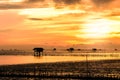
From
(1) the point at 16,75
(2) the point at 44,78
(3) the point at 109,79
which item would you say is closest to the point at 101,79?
(3) the point at 109,79

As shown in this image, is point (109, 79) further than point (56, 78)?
No

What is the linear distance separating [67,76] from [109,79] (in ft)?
32.4

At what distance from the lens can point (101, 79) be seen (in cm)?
7231

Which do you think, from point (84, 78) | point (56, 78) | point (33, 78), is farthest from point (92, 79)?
point (33, 78)

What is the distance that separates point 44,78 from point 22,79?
5.18 m

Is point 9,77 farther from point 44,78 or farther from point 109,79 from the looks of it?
point 109,79

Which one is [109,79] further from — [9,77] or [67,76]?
[9,77]

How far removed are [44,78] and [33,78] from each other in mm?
2711

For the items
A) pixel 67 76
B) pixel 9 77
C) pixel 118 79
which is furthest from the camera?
pixel 9 77

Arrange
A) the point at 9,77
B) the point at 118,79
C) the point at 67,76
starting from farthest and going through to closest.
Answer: the point at 9,77 → the point at 67,76 → the point at 118,79

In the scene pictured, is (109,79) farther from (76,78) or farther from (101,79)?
(76,78)

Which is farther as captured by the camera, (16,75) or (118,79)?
(16,75)

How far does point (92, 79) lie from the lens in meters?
73.2

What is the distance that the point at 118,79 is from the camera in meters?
70.2
